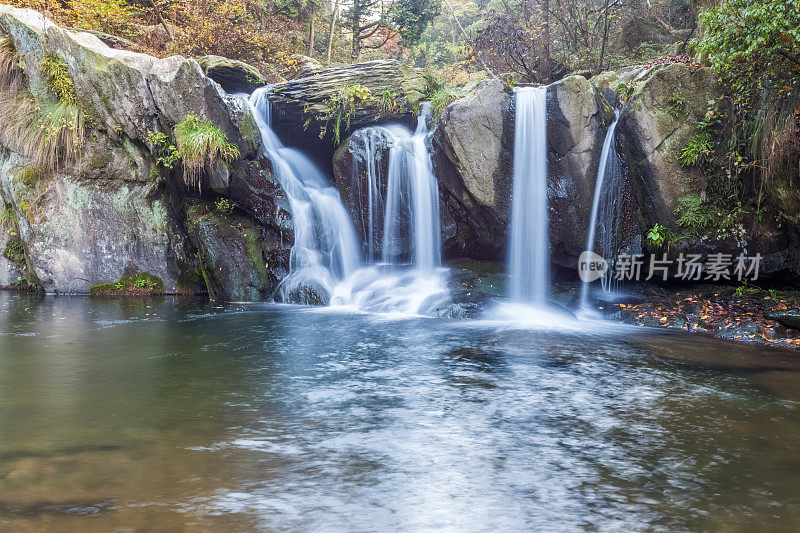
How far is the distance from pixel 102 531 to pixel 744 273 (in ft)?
33.0

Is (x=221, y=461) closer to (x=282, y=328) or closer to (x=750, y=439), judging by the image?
(x=750, y=439)

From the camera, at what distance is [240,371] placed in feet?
18.5

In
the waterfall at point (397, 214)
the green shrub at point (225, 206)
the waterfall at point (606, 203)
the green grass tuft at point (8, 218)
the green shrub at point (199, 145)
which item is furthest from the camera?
the green grass tuft at point (8, 218)

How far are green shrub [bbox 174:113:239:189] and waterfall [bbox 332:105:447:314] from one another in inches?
106

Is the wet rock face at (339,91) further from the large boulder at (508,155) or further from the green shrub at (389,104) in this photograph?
the large boulder at (508,155)

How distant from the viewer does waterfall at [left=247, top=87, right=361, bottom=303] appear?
1173 cm

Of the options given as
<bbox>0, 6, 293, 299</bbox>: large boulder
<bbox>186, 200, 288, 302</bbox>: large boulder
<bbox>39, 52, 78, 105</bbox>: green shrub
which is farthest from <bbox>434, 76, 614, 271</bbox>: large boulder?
<bbox>39, 52, 78, 105</bbox>: green shrub

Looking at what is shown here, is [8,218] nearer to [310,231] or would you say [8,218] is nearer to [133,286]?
[133,286]

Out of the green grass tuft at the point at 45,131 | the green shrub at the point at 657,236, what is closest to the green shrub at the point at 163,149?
the green grass tuft at the point at 45,131

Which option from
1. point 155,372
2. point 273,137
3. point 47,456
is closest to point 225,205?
point 273,137

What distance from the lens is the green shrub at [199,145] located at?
1118cm

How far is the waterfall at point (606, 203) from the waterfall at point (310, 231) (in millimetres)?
5018

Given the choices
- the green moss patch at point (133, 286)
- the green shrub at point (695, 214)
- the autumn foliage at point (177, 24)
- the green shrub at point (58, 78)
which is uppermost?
the autumn foliage at point (177, 24)

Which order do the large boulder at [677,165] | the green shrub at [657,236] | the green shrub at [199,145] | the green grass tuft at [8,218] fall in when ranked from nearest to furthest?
the large boulder at [677,165]
the green shrub at [657,236]
the green shrub at [199,145]
the green grass tuft at [8,218]
